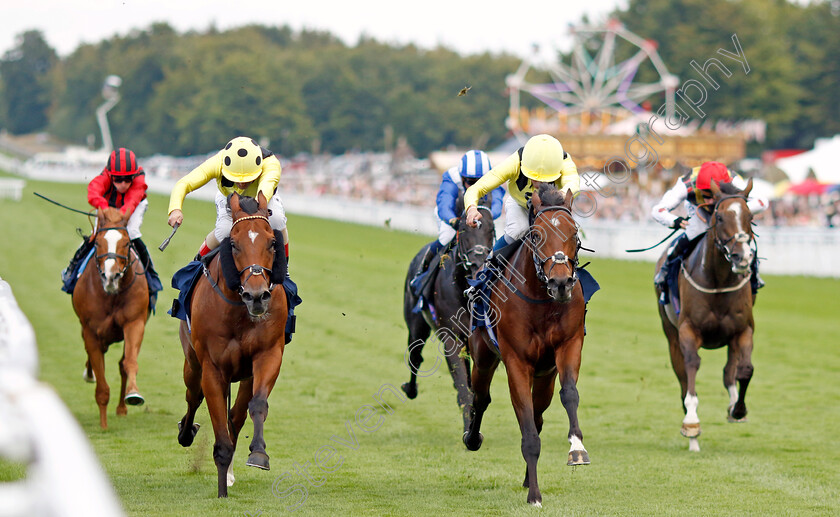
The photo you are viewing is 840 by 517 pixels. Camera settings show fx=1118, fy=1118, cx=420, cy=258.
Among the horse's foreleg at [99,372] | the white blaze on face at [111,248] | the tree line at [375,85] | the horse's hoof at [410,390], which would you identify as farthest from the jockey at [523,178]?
the tree line at [375,85]

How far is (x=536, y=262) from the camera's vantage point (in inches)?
260

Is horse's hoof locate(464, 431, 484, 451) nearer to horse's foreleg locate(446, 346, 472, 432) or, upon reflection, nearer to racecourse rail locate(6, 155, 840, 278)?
horse's foreleg locate(446, 346, 472, 432)

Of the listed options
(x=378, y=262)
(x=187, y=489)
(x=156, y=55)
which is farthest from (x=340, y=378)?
(x=156, y=55)

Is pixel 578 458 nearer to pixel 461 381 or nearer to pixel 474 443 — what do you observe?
pixel 474 443

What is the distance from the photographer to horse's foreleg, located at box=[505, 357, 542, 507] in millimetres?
6617

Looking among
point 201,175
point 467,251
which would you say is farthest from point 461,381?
point 201,175

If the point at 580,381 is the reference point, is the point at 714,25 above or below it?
above

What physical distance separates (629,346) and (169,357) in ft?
20.6

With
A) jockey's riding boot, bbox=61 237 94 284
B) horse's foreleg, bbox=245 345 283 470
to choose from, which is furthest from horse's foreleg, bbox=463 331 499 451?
jockey's riding boot, bbox=61 237 94 284

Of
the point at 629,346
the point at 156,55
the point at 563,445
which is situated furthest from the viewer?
the point at 156,55

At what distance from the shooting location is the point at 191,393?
25.4 feet

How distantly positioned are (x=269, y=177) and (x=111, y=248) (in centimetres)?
272

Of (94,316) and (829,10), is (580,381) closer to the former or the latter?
(94,316)

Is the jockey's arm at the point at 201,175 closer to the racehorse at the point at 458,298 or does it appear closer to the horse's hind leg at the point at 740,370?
the racehorse at the point at 458,298
